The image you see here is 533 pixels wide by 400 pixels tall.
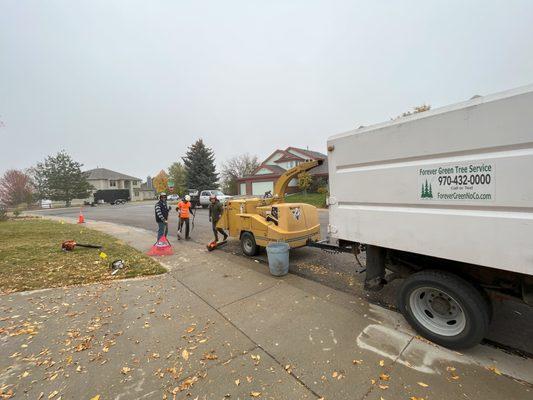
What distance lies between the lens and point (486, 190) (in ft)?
8.23

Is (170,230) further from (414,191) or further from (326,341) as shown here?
(414,191)

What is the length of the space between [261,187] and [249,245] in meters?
29.1

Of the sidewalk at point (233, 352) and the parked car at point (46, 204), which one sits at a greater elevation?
the parked car at point (46, 204)

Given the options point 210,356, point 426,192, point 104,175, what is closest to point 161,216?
point 210,356

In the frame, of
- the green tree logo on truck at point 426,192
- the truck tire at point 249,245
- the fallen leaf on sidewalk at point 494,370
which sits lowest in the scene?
the fallen leaf on sidewalk at point 494,370

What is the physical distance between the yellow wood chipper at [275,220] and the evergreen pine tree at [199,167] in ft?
111

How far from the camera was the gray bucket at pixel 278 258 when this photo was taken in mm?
5305

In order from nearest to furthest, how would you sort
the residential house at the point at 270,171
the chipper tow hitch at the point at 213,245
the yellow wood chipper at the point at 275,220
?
the yellow wood chipper at the point at 275,220 → the chipper tow hitch at the point at 213,245 → the residential house at the point at 270,171

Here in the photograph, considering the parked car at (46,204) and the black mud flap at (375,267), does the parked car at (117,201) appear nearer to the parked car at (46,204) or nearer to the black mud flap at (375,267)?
the parked car at (46,204)

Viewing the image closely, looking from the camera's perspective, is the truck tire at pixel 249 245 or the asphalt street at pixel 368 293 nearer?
the asphalt street at pixel 368 293

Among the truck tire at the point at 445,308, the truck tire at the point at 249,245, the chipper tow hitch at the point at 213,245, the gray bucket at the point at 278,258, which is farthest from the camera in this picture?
the chipper tow hitch at the point at 213,245

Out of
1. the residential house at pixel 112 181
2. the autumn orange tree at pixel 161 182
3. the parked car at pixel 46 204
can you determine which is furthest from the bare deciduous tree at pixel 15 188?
the autumn orange tree at pixel 161 182

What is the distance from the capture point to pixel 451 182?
2.74m

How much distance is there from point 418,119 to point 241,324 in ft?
11.5
